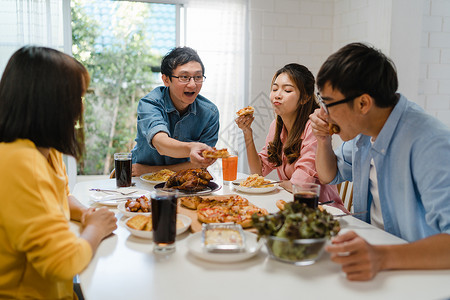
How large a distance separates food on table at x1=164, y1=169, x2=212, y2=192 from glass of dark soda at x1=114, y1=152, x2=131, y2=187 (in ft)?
0.77

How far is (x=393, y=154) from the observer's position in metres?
1.51

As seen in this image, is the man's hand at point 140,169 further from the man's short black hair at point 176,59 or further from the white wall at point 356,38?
the white wall at point 356,38

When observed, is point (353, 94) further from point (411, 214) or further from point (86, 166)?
point (86, 166)

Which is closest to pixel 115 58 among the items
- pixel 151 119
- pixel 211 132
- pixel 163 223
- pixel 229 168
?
pixel 211 132

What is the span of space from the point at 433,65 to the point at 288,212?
328 centimetres

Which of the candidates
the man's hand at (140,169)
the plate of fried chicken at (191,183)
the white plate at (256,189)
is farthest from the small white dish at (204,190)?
the man's hand at (140,169)

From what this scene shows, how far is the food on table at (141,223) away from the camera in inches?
53.4

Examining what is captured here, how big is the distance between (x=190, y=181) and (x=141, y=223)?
1.99 feet

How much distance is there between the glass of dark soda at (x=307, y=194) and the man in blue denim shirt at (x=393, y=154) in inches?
12.0

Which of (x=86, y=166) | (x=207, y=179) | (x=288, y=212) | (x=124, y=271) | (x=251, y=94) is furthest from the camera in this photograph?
(x=86, y=166)

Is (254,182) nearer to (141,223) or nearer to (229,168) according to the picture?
(229,168)

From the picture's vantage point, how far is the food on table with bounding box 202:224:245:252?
3.80ft

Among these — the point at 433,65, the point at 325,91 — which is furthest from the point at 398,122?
the point at 433,65

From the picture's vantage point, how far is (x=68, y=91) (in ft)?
3.80
